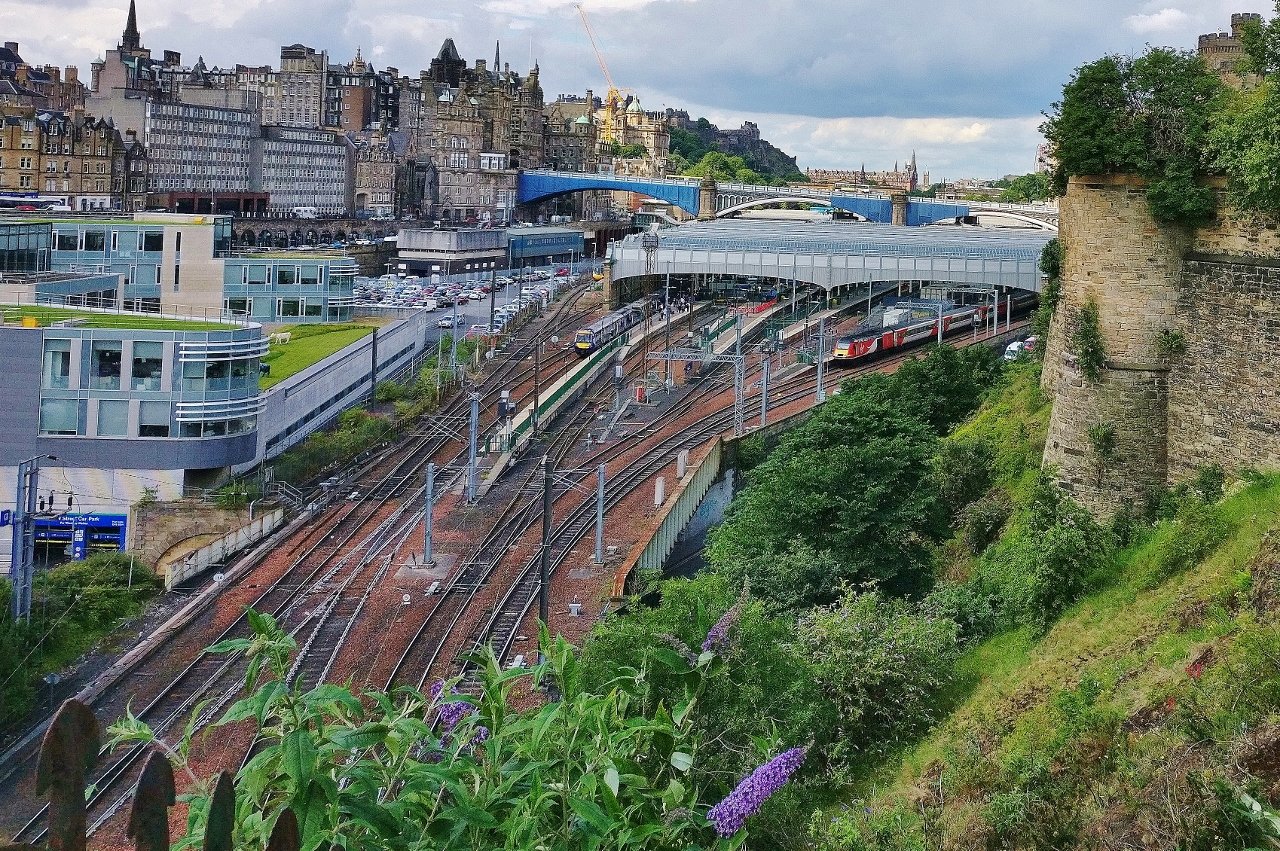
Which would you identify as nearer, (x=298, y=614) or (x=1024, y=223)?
(x=298, y=614)

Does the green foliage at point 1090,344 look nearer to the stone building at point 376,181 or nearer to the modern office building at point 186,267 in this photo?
the modern office building at point 186,267

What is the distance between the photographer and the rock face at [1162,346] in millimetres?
19938

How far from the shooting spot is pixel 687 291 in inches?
3529

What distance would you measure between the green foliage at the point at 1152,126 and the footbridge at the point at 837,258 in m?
46.9

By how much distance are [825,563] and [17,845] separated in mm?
23010

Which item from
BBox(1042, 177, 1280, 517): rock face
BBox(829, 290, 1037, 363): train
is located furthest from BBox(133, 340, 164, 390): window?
BBox(829, 290, 1037, 363): train

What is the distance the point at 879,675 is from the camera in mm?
17953

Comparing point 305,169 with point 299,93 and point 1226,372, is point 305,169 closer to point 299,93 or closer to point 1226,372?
point 299,93

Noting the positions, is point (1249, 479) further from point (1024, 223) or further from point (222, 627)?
point (1024, 223)

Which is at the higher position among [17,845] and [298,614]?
[17,845]

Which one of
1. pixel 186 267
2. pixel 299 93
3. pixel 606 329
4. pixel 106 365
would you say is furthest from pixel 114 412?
pixel 299 93

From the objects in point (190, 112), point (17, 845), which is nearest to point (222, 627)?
Answer: point (17, 845)

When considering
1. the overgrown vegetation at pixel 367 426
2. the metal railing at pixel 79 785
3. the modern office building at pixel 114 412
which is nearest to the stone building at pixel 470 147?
the overgrown vegetation at pixel 367 426

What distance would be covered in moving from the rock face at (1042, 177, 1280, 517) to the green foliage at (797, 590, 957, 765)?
409 cm
